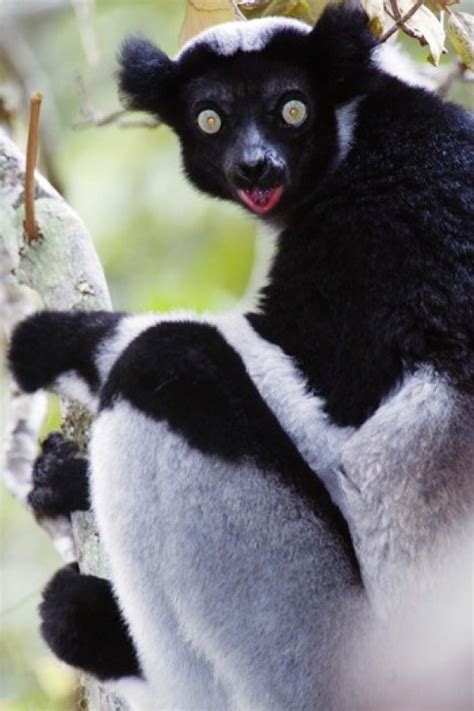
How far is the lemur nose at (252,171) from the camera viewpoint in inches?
167

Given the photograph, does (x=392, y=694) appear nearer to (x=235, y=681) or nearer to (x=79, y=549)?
(x=235, y=681)

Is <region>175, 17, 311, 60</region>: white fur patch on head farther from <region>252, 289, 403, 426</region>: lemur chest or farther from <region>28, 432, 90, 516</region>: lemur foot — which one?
<region>28, 432, 90, 516</region>: lemur foot

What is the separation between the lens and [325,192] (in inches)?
168

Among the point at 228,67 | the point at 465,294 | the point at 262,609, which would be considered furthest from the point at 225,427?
the point at 228,67

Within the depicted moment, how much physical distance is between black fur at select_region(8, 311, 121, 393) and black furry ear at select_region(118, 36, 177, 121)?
0.96 metres

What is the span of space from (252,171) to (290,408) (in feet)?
2.84

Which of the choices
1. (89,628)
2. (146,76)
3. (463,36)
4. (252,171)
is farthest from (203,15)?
(89,628)

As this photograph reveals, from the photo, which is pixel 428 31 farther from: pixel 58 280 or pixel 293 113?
pixel 58 280

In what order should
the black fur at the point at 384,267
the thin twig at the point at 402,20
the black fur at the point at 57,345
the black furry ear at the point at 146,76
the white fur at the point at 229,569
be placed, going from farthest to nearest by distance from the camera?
the black furry ear at the point at 146,76
the black fur at the point at 57,345
the thin twig at the point at 402,20
the black fur at the point at 384,267
the white fur at the point at 229,569

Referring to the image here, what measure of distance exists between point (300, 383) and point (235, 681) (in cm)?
97

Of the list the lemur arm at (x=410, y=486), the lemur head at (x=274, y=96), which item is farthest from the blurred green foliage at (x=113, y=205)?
the lemur arm at (x=410, y=486)

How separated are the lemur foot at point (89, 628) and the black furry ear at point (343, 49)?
77.2 inches

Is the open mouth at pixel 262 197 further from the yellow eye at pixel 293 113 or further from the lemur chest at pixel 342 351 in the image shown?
the lemur chest at pixel 342 351

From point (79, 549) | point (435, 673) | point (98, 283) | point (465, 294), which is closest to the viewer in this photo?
point (435, 673)
